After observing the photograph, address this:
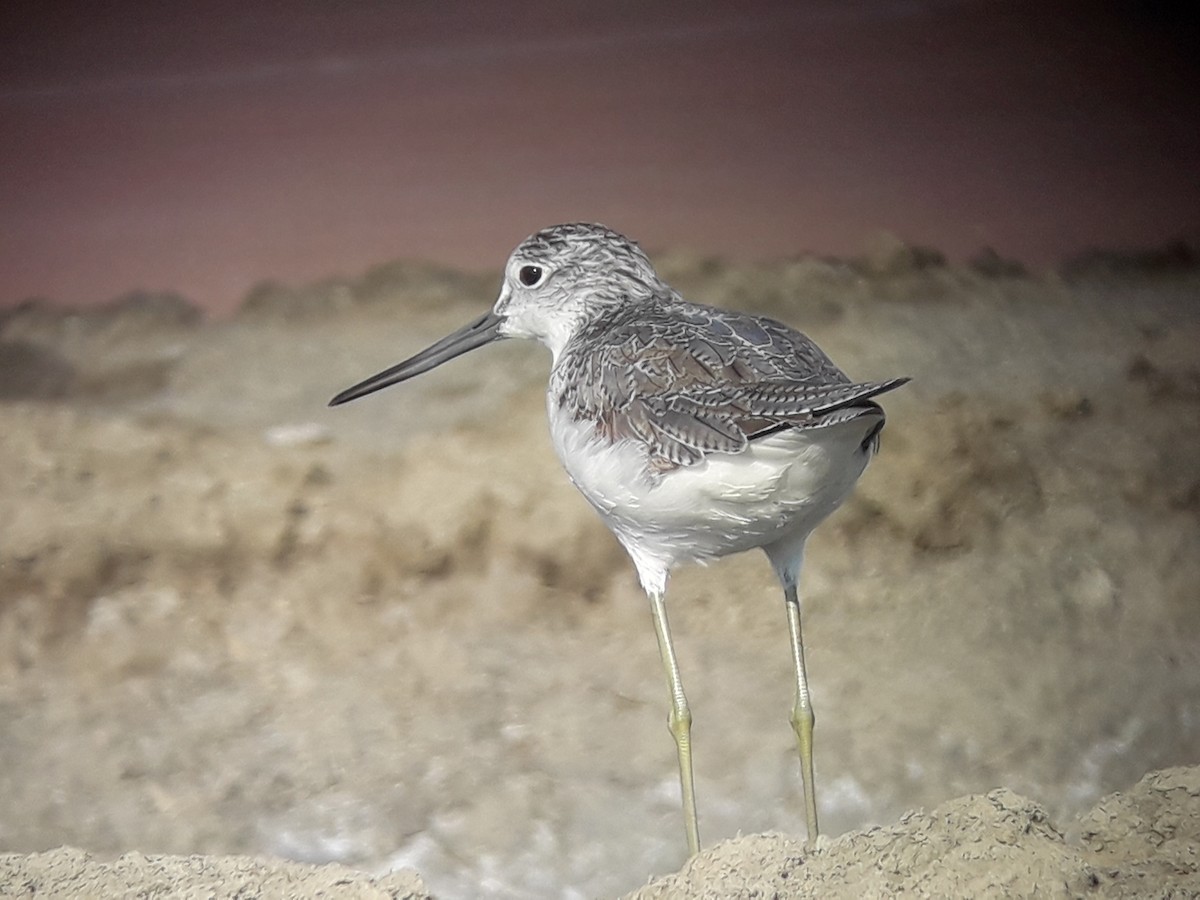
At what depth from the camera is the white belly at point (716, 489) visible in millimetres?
2084

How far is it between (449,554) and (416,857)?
3.87ft

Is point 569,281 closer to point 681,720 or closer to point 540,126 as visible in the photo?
point 681,720

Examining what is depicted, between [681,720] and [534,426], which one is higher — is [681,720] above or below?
below

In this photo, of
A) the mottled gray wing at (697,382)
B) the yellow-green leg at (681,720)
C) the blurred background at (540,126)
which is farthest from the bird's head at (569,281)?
the blurred background at (540,126)

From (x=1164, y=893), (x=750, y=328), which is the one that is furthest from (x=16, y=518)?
(x=1164, y=893)

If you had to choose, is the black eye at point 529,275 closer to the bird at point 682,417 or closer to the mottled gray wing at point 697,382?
the bird at point 682,417

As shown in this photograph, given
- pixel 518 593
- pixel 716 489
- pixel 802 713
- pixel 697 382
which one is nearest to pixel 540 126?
pixel 518 593

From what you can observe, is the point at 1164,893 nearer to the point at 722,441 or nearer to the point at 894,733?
the point at 722,441

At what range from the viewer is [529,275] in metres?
2.68

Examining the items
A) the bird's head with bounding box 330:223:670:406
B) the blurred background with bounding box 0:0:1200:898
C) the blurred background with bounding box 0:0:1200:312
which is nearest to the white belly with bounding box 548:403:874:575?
the bird's head with bounding box 330:223:670:406

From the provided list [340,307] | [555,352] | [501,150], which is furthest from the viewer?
[340,307]

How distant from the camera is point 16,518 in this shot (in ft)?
12.9

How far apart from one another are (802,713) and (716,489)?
0.62 meters

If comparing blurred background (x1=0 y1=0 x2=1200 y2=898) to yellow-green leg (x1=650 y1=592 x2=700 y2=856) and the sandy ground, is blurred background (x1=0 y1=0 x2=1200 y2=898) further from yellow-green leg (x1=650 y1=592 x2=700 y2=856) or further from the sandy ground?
yellow-green leg (x1=650 y1=592 x2=700 y2=856)
